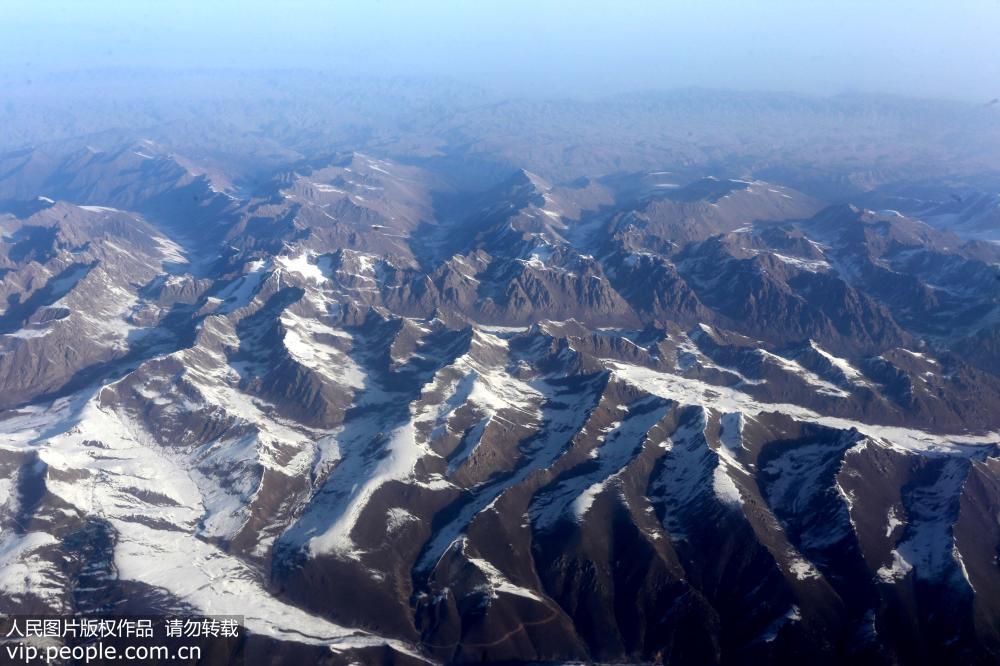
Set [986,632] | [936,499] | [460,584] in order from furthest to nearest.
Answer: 1. [936,499]
2. [460,584]
3. [986,632]

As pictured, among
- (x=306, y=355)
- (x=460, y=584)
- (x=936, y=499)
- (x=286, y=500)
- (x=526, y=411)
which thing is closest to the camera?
(x=460, y=584)

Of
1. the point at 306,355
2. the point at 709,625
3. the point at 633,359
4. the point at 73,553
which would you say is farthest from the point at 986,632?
the point at 306,355

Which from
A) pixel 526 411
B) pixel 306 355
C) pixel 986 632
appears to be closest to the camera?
pixel 986 632

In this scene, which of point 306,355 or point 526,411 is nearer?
point 526,411

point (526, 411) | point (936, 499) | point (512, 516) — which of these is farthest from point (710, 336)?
point (512, 516)

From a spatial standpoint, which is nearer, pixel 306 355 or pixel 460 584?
pixel 460 584

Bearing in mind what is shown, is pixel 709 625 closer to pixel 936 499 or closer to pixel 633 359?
pixel 936 499

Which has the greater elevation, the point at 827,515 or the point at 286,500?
the point at 827,515

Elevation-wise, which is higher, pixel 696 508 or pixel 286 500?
pixel 696 508

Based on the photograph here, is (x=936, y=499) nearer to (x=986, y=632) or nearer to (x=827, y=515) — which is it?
(x=827, y=515)
